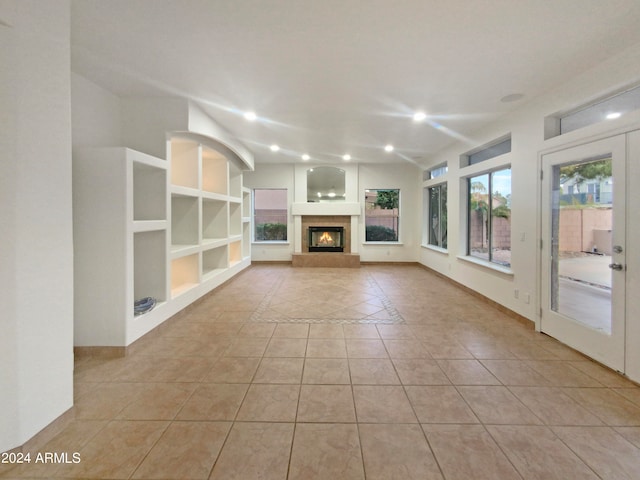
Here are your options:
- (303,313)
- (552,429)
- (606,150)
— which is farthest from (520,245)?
(303,313)

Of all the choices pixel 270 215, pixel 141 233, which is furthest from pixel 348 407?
pixel 270 215

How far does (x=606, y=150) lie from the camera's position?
8.20 feet

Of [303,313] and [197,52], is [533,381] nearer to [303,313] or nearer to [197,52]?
[303,313]

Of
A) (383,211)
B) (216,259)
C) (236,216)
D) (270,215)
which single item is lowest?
(216,259)

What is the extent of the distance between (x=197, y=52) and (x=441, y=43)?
6.79 feet

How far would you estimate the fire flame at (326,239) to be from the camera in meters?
8.22

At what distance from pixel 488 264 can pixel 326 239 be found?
4.50 metres

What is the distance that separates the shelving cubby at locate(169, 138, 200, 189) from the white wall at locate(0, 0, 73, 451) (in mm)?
2440

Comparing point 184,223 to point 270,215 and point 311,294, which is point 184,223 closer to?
point 311,294

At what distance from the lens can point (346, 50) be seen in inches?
96.0

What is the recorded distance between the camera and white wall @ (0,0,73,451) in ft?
4.84

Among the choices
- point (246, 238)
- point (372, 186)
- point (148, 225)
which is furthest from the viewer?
point (372, 186)

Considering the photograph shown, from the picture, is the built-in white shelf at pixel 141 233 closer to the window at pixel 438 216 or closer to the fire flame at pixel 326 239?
the fire flame at pixel 326 239

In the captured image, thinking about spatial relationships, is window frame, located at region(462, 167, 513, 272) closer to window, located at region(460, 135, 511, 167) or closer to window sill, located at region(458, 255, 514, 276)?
window sill, located at region(458, 255, 514, 276)
